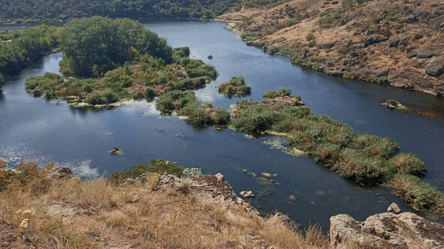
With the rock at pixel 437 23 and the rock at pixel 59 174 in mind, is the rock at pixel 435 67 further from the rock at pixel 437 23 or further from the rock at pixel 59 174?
the rock at pixel 59 174

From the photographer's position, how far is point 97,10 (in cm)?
13512

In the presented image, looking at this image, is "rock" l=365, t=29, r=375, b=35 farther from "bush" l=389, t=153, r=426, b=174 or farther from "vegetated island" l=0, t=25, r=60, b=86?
"vegetated island" l=0, t=25, r=60, b=86

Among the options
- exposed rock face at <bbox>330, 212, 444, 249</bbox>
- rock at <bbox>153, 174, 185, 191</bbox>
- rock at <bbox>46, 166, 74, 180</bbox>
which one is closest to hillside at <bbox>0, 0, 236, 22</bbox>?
rock at <bbox>46, 166, 74, 180</bbox>

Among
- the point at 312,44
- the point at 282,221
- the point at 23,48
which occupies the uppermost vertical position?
the point at 312,44

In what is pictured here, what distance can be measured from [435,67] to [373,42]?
49.1ft

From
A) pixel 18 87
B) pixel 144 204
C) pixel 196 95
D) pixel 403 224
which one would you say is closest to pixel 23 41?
pixel 18 87

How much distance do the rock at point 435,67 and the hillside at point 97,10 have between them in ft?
332

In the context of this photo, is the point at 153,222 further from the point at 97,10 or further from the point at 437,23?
the point at 97,10

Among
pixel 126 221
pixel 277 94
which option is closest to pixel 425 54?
pixel 277 94

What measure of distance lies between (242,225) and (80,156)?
2408cm

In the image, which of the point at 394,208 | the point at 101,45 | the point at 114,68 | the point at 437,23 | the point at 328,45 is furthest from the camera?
the point at 328,45

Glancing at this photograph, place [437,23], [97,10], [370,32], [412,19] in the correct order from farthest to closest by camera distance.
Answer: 1. [97,10]
2. [370,32]
3. [412,19]
4. [437,23]

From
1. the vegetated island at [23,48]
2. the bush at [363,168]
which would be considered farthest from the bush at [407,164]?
the vegetated island at [23,48]

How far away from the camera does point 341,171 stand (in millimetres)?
29734
